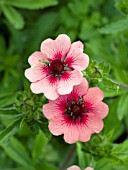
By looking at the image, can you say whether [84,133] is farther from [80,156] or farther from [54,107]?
[80,156]

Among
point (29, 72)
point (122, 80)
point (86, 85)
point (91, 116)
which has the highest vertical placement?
point (29, 72)

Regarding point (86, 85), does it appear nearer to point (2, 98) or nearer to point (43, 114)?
point (43, 114)

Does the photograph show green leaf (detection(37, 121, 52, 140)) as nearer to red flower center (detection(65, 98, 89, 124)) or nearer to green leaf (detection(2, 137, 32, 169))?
red flower center (detection(65, 98, 89, 124))

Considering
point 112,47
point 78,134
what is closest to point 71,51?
point 78,134

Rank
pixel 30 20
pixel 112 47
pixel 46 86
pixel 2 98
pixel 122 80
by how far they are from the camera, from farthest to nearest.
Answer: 1. pixel 30 20
2. pixel 112 47
3. pixel 122 80
4. pixel 2 98
5. pixel 46 86

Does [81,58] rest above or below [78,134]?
above

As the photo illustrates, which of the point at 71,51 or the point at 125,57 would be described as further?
the point at 125,57

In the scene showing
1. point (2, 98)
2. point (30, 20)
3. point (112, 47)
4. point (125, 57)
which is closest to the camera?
point (2, 98)

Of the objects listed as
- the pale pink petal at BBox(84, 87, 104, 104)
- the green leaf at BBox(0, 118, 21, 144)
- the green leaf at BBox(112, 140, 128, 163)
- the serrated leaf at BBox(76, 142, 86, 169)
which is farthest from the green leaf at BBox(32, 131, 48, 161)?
the pale pink petal at BBox(84, 87, 104, 104)

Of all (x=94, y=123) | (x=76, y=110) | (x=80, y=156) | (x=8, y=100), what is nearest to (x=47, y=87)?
(x=76, y=110)
